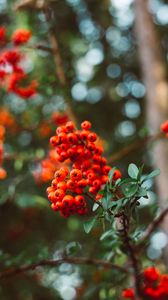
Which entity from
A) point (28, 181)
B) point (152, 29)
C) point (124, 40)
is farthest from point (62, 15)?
point (28, 181)

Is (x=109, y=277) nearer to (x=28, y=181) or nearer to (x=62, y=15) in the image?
(x=28, y=181)

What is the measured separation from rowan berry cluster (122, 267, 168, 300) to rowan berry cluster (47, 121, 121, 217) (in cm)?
93

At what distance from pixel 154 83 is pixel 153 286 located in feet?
9.40

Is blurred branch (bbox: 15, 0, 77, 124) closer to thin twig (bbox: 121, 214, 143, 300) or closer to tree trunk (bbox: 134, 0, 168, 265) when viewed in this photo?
tree trunk (bbox: 134, 0, 168, 265)

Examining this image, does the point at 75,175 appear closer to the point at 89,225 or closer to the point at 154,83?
the point at 89,225

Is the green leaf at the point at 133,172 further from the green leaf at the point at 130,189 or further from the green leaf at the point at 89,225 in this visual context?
the green leaf at the point at 89,225

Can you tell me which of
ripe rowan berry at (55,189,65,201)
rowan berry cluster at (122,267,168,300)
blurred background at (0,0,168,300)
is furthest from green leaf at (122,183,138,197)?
blurred background at (0,0,168,300)

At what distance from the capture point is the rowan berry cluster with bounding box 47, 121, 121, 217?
220cm

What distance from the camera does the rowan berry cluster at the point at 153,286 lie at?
2957 millimetres

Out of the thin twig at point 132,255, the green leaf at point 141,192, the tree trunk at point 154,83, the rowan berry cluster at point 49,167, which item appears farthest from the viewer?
the tree trunk at point 154,83

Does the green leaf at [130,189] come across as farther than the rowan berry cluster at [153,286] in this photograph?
No

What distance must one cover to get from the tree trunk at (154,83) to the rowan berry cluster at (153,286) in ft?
4.73

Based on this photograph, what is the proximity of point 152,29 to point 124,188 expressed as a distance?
4.08 m

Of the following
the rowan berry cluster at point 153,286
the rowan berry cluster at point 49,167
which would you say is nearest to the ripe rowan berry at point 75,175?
the rowan berry cluster at point 153,286
